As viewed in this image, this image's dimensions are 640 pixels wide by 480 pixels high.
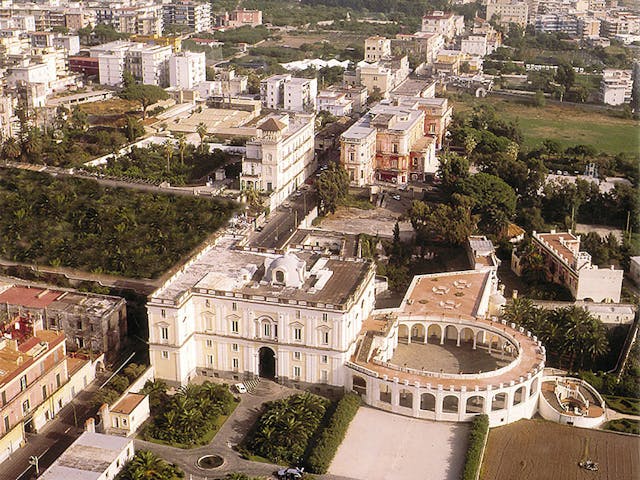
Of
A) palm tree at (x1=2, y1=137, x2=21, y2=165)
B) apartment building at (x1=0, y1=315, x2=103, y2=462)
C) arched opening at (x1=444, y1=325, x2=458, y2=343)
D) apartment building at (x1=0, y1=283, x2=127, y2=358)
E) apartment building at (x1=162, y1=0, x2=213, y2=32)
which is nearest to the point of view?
apartment building at (x1=0, y1=315, x2=103, y2=462)

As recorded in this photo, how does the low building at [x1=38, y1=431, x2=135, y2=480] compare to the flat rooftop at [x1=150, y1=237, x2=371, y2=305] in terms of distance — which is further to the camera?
the flat rooftop at [x1=150, y1=237, x2=371, y2=305]

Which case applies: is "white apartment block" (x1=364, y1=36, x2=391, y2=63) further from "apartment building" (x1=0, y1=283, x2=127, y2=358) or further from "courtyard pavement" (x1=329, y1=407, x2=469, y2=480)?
"courtyard pavement" (x1=329, y1=407, x2=469, y2=480)

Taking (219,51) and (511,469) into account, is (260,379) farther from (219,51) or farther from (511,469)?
(219,51)

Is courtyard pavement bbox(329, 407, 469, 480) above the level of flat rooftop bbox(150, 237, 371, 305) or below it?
below

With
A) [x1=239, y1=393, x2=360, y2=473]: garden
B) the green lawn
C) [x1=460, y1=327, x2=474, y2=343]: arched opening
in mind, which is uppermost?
the green lawn

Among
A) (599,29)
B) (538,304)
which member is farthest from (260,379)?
(599,29)

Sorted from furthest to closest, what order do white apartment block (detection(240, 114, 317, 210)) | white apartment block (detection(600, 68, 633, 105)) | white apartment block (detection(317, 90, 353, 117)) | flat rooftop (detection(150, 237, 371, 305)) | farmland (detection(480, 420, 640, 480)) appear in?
white apartment block (detection(600, 68, 633, 105))
white apartment block (detection(317, 90, 353, 117))
white apartment block (detection(240, 114, 317, 210))
flat rooftop (detection(150, 237, 371, 305))
farmland (detection(480, 420, 640, 480))

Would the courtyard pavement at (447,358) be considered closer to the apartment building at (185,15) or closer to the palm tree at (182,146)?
the palm tree at (182,146)

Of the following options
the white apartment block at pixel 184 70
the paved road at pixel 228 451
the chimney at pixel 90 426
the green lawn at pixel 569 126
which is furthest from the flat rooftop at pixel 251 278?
the white apartment block at pixel 184 70

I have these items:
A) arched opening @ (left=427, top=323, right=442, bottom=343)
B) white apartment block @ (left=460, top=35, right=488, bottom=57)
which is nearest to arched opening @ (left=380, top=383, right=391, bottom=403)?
arched opening @ (left=427, top=323, right=442, bottom=343)
